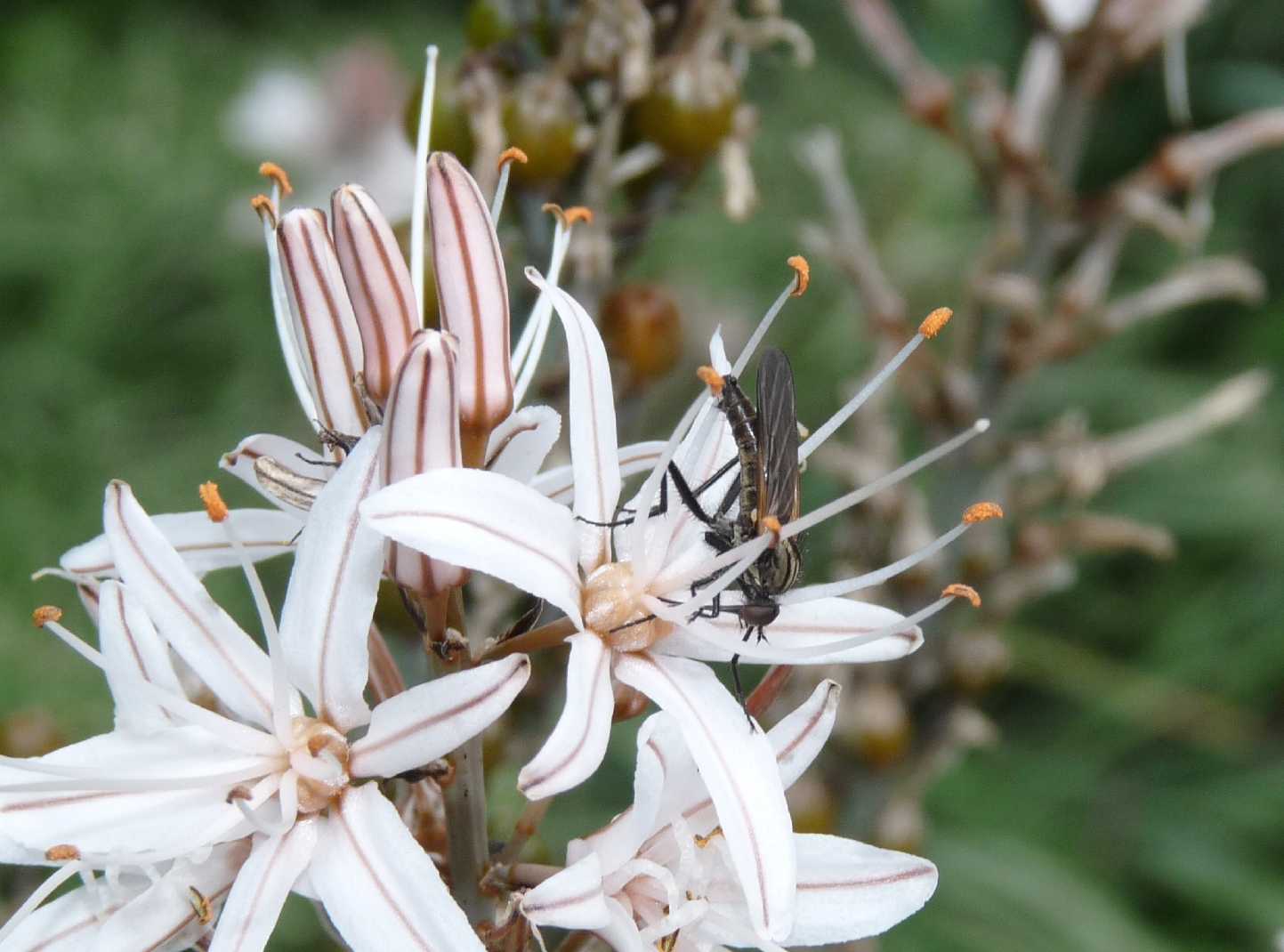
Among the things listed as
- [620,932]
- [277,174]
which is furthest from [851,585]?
[277,174]

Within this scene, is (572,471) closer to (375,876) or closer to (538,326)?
(538,326)

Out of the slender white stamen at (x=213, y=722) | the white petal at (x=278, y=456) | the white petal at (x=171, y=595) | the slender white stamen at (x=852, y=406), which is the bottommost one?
the slender white stamen at (x=213, y=722)

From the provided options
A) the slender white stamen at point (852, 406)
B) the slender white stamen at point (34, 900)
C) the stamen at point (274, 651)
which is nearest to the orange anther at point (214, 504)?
the stamen at point (274, 651)

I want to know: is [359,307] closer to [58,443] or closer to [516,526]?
[516,526]

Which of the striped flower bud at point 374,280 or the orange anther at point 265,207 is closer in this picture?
the striped flower bud at point 374,280

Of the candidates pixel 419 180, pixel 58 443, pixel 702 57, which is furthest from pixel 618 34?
pixel 58 443

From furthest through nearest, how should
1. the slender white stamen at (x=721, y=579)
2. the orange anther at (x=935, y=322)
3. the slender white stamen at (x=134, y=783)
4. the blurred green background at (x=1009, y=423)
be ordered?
the blurred green background at (x=1009, y=423)
the orange anther at (x=935, y=322)
the slender white stamen at (x=721, y=579)
the slender white stamen at (x=134, y=783)

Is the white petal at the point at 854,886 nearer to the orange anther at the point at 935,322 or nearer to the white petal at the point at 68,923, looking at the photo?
the orange anther at the point at 935,322

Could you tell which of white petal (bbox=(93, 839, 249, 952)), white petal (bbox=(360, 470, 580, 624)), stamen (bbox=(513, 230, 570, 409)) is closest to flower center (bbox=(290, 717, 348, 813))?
white petal (bbox=(93, 839, 249, 952))
